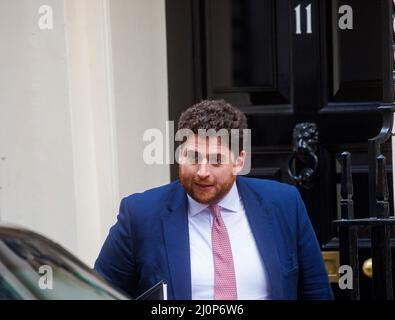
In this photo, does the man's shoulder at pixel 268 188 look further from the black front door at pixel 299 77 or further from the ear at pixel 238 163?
the black front door at pixel 299 77

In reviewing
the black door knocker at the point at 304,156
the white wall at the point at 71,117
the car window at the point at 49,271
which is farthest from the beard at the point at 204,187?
the black door knocker at the point at 304,156

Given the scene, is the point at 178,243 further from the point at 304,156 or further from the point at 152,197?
the point at 304,156

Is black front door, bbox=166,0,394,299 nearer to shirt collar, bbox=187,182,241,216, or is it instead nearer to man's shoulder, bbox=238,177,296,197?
man's shoulder, bbox=238,177,296,197

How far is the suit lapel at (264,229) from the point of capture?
4070 millimetres

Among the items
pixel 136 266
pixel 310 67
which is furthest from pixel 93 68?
pixel 136 266

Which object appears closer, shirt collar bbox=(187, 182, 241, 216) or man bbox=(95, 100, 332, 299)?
man bbox=(95, 100, 332, 299)

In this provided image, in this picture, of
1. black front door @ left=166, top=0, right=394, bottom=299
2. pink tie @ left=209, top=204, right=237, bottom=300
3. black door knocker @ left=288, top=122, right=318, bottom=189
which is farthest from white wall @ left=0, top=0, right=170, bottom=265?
pink tie @ left=209, top=204, right=237, bottom=300

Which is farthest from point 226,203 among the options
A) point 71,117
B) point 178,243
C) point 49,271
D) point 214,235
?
point 71,117

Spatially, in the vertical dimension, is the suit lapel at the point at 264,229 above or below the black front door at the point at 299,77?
below

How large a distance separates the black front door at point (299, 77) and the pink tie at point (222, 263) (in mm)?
1766

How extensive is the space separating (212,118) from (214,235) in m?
0.41

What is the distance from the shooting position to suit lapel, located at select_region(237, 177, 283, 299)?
4070 mm

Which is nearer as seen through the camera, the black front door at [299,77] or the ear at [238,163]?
the ear at [238,163]

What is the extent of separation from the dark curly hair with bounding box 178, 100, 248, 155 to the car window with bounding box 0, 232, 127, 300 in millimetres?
1064
